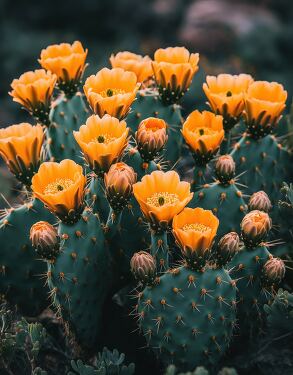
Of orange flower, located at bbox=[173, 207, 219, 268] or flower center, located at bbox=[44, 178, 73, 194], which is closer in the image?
orange flower, located at bbox=[173, 207, 219, 268]

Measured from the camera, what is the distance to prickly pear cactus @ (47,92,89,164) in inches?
107

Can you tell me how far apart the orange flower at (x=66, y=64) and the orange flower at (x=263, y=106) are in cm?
75

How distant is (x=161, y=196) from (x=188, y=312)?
0.42 meters

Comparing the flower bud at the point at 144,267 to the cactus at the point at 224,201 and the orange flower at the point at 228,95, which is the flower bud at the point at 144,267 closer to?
the cactus at the point at 224,201

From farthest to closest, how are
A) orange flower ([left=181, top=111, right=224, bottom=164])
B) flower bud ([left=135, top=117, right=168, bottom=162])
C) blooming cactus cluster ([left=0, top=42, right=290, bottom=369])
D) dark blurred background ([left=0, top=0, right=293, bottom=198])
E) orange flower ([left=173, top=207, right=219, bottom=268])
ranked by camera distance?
dark blurred background ([left=0, top=0, right=293, bottom=198]) < orange flower ([left=181, top=111, right=224, bottom=164]) < flower bud ([left=135, top=117, right=168, bottom=162]) < blooming cactus cluster ([left=0, top=42, right=290, bottom=369]) < orange flower ([left=173, top=207, right=219, bottom=268])

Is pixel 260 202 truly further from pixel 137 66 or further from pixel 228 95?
pixel 137 66

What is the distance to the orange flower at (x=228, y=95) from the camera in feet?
8.21

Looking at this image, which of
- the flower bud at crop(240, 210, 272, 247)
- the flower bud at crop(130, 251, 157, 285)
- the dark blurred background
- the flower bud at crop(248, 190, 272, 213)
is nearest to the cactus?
the flower bud at crop(248, 190, 272, 213)

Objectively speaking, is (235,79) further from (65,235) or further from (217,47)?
(217,47)

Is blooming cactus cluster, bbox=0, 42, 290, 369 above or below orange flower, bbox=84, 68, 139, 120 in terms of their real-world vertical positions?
below

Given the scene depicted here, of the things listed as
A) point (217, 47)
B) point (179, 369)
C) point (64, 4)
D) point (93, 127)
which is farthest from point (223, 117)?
point (64, 4)

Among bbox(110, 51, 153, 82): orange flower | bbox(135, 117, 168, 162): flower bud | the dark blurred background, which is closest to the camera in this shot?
bbox(135, 117, 168, 162): flower bud

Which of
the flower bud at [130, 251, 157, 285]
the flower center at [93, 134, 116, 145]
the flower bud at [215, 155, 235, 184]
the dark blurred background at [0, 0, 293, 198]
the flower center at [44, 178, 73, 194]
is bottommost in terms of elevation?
the dark blurred background at [0, 0, 293, 198]

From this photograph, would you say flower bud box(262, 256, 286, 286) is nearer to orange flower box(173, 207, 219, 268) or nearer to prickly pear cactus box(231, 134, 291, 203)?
orange flower box(173, 207, 219, 268)
